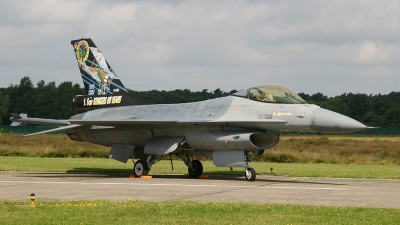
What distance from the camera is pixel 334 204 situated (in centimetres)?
1172

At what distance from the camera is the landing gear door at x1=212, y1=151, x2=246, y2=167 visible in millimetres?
17859

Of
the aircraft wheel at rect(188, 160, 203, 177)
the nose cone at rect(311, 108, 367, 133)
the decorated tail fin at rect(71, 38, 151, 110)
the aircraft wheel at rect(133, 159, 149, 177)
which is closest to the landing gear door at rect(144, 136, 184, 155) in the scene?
the aircraft wheel at rect(133, 159, 149, 177)

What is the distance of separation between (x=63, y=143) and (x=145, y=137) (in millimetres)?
23127

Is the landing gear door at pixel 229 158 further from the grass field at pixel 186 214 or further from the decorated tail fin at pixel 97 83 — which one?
the grass field at pixel 186 214

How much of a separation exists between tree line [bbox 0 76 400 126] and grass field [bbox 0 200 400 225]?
65092 mm

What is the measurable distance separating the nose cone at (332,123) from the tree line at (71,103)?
5932 centimetres

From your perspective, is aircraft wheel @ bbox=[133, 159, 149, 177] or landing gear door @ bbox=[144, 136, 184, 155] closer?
landing gear door @ bbox=[144, 136, 184, 155]

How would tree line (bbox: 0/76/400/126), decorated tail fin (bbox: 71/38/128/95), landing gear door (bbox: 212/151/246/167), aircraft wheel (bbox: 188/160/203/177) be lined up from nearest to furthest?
landing gear door (bbox: 212/151/246/167) → aircraft wheel (bbox: 188/160/203/177) → decorated tail fin (bbox: 71/38/128/95) → tree line (bbox: 0/76/400/126)

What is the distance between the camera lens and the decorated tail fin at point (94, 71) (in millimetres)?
23047

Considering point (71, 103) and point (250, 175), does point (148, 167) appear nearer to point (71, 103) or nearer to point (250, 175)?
point (250, 175)

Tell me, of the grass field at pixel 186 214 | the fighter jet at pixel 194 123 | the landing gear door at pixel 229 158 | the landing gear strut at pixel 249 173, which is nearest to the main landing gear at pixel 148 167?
the fighter jet at pixel 194 123

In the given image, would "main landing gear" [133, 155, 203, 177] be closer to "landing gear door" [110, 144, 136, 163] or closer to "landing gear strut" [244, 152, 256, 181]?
"landing gear door" [110, 144, 136, 163]

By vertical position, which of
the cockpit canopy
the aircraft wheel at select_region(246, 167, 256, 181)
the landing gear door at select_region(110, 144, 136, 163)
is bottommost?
the aircraft wheel at select_region(246, 167, 256, 181)

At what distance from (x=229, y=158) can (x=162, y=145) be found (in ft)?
7.90
